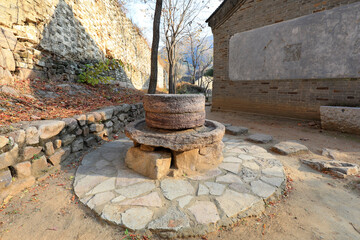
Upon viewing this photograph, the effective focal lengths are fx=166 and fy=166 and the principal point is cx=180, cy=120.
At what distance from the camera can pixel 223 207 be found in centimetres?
194

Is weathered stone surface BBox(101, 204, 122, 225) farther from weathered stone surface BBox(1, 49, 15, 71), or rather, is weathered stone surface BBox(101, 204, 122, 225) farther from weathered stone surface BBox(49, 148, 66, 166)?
weathered stone surface BBox(1, 49, 15, 71)

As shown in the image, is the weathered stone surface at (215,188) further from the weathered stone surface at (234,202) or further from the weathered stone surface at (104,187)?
the weathered stone surface at (104,187)

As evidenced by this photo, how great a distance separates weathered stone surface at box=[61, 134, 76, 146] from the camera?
9.68 ft

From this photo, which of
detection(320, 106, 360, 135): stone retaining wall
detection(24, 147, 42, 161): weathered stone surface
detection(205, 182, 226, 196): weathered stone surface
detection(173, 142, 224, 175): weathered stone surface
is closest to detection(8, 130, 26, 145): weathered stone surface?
detection(24, 147, 42, 161): weathered stone surface

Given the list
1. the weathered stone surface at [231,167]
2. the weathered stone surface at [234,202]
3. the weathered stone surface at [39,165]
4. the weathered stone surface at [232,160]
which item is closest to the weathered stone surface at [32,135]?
the weathered stone surface at [39,165]

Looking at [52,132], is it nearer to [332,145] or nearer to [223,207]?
[223,207]

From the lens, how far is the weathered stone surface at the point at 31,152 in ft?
7.62

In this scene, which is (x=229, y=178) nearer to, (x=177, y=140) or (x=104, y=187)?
(x=177, y=140)

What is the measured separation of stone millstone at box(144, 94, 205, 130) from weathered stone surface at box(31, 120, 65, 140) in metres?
1.52

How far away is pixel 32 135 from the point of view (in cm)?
240

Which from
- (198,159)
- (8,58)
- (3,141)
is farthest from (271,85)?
(8,58)

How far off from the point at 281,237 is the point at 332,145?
147 inches

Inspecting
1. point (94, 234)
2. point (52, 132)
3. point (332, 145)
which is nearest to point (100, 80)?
point (52, 132)

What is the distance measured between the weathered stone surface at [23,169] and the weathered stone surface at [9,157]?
3.2 inches
